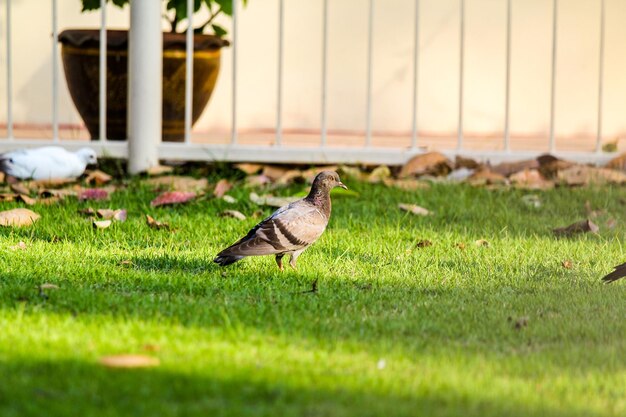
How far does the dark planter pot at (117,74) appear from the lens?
7262 millimetres

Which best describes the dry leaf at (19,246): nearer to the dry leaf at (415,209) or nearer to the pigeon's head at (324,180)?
→ the pigeon's head at (324,180)

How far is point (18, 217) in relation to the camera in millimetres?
4840

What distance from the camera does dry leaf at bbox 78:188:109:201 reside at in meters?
5.61

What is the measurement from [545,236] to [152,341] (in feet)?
8.38

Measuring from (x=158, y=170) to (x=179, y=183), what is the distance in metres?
0.47

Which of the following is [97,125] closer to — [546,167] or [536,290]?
[546,167]

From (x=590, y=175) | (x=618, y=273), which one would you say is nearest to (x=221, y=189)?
(x=590, y=175)

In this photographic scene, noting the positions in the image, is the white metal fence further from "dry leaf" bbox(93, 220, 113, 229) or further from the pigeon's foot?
the pigeon's foot

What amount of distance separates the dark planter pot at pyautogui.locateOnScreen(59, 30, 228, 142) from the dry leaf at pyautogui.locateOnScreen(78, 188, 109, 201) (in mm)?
1590

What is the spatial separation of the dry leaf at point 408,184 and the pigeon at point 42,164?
6.02 feet

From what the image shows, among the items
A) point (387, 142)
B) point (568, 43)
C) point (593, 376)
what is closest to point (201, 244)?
point (593, 376)

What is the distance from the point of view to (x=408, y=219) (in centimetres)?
528

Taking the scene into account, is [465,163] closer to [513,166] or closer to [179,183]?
[513,166]

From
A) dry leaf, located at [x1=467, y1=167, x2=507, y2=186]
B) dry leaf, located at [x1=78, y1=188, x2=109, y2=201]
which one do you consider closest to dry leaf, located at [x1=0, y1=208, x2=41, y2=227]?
dry leaf, located at [x1=78, y1=188, x2=109, y2=201]
